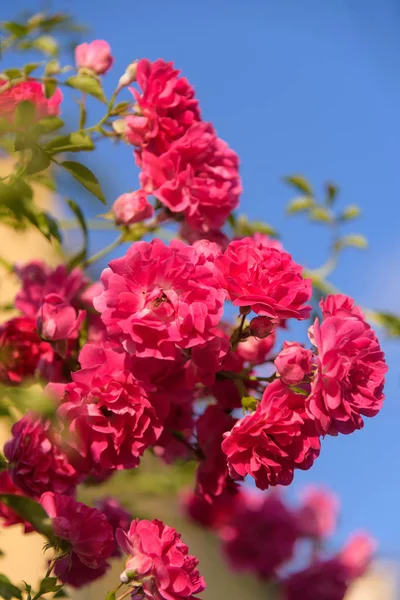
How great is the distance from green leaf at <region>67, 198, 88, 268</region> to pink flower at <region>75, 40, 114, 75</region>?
176 mm

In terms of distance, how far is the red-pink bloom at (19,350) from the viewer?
98cm

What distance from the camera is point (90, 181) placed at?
2.93 ft

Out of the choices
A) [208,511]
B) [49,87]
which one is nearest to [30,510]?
[49,87]

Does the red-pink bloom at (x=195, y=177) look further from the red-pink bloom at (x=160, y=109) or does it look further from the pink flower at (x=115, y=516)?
the pink flower at (x=115, y=516)

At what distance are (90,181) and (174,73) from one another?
0.59ft

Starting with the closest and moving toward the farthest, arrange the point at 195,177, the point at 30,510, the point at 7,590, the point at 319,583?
the point at 30,510 < the point at 7,590 < the point at 195,177 < the point at 319,583

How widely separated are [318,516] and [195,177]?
3.97ft

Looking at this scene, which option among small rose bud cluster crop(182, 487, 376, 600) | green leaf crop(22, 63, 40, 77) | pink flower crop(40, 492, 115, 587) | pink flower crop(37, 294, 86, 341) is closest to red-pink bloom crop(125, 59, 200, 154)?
green leaf crop(22, 63, 40, 77)

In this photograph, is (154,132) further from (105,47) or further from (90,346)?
(90,346)

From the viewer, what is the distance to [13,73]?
0.94 metres

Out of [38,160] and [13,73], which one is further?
[13,73]

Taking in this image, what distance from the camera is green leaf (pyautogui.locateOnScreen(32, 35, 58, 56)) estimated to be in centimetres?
112

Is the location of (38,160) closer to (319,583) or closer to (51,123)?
(51,123)

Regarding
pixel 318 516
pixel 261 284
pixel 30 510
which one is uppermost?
pixel 261 284
